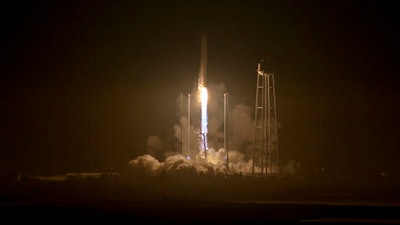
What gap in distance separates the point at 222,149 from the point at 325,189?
1753cm

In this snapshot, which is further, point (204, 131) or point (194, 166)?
Result: point (204, 131)

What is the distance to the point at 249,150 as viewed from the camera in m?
63.3

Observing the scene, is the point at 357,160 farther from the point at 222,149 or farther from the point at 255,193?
the point at 255,193

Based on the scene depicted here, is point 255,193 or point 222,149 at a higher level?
point 222,149

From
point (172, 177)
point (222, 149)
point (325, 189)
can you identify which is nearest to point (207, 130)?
point (222, 149)

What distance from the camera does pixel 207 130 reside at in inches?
2352

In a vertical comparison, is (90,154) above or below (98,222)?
above

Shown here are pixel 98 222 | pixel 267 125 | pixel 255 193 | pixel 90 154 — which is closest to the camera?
pixel 98 222

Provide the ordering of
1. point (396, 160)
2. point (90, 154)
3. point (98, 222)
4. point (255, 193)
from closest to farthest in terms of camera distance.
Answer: point (98, 222) < point (255, 193) < point (396, 160) < point (90, 154)

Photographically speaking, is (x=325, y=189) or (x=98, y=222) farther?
(x=325, y=189)

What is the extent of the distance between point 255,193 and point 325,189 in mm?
5580

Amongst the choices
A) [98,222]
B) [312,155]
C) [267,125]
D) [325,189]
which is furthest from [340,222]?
[312,155]

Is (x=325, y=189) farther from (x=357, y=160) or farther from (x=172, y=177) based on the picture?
(x=357, y=160)

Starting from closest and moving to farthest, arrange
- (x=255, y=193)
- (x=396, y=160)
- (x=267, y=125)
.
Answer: (x=255, y=193) → (x=267, y=125) → (x=396, y=160)
